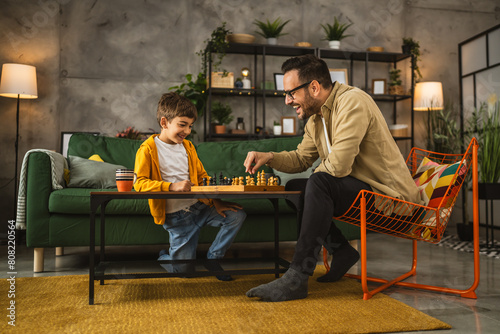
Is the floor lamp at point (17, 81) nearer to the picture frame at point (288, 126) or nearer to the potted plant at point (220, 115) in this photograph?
the potted plant at point (220, 115)

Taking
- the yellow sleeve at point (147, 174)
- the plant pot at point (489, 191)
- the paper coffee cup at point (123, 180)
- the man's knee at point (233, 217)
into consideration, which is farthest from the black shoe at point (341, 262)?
the plant pot at point (489, 191)

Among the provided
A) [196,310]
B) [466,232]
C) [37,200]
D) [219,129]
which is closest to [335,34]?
[219,129]

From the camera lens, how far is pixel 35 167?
2.29 m

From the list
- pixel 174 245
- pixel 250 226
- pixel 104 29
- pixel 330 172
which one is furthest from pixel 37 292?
pixel 104 29

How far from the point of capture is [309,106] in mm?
1863

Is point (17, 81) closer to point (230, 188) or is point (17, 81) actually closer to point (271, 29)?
point (271, 29)

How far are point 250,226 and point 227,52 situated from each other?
263 centimetres

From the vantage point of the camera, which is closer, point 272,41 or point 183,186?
point 183,186

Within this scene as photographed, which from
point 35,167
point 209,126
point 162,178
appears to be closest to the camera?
point 162,178

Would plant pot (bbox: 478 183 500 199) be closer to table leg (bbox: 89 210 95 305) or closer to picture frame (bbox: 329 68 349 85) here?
picture frame (bbox: 329 68 349 85)

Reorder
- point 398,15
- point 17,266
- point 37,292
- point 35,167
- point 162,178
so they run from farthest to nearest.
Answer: point 398,15 < point 17,266 < point 35,167 < point 162,178 < point 37,292

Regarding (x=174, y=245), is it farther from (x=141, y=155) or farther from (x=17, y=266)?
(x=17, y=266)

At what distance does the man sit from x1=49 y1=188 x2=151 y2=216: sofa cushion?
85 cm

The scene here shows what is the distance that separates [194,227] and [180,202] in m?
0.15
